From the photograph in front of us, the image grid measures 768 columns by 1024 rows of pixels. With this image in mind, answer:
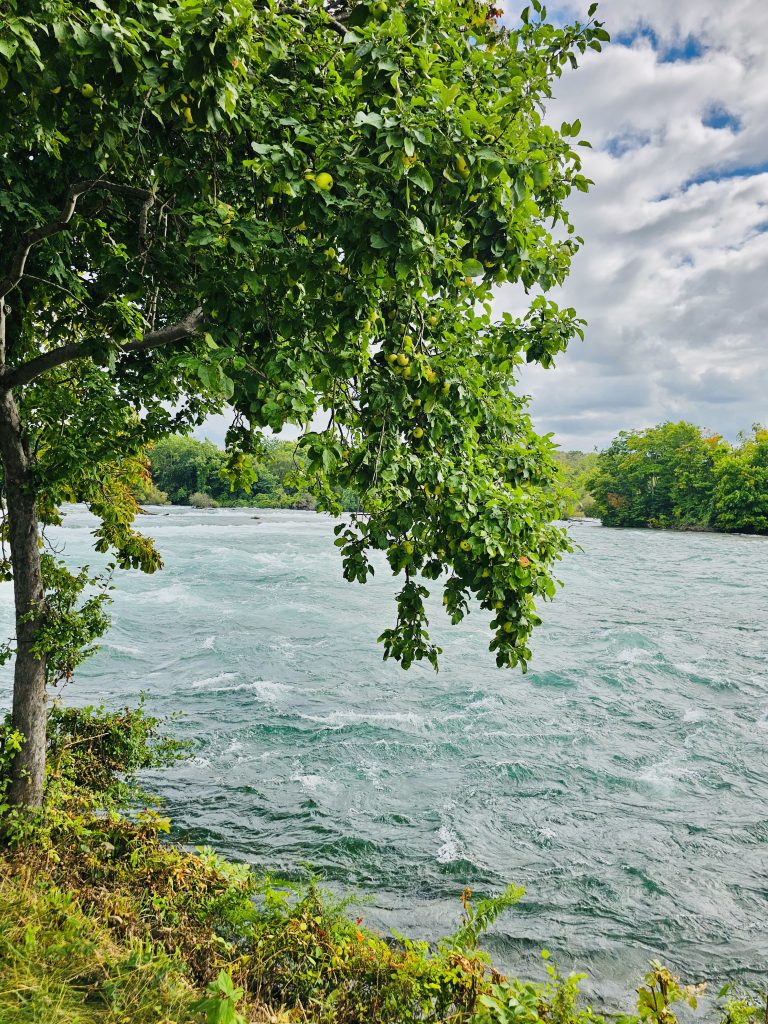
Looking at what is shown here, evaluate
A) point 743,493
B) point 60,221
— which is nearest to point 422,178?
point 60,221

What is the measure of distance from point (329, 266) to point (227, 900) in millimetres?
3896

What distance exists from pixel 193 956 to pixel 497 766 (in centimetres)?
564

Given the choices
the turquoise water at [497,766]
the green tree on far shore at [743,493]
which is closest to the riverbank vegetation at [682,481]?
the green tree on far shore at [743,493]

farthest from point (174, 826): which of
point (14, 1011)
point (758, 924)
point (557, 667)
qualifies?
point (557, 667)

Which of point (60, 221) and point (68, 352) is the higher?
point (60, 221)

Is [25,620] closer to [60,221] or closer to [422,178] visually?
[60,221]

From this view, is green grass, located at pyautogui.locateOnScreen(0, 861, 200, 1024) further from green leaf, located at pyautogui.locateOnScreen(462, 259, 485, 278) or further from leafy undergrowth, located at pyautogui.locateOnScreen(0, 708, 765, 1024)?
green leaf, located at pyautogui.locateOnScreen(462, 259, 485, 278)

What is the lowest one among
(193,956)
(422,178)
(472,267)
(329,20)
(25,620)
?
(193,956)

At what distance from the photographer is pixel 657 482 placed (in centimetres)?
6156

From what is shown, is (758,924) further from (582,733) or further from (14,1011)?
(14,1011)

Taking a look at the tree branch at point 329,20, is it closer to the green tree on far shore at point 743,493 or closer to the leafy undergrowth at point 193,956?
the leafy undergrowth at point 193,956

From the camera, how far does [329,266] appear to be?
296cm

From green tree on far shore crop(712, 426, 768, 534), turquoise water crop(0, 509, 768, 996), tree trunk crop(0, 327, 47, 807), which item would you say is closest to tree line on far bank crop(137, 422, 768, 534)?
green tree on far shore crop(712, 426, 768, 534)

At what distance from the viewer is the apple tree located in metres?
2.55
